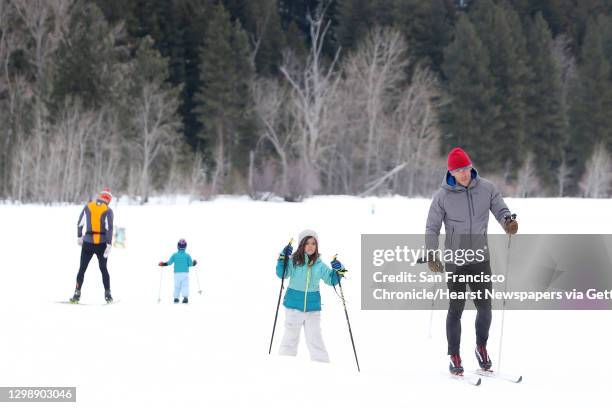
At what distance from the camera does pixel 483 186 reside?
20.4 feet

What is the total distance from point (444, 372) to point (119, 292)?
8.07 metres

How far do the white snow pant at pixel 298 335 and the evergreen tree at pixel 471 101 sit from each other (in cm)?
3744

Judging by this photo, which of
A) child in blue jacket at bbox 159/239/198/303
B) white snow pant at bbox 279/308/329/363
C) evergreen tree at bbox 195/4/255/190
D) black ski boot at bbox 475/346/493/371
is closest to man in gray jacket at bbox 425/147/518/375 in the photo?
black ski boot at bbox 475/346/493/371

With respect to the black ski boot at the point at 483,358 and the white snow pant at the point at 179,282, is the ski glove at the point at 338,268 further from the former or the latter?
the white snow pant at the point at 179,282

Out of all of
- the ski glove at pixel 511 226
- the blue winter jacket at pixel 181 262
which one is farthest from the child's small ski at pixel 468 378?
the blue winter jacket at pixel 181 262

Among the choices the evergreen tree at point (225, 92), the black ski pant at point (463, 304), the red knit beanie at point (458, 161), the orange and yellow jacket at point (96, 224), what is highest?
the evergreen tree at point (225, 92)

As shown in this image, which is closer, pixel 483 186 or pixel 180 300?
pixel 483 186

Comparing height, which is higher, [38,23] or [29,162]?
[38,23]

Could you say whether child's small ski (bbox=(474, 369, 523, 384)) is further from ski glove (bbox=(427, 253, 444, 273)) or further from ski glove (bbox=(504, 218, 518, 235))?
ski glove (bbox=(504, 218, 518, 235))

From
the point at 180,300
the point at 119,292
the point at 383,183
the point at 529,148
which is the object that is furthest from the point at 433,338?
the point at 529,148

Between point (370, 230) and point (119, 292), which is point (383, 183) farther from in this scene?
point (119, 292)

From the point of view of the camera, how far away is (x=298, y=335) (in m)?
6.98

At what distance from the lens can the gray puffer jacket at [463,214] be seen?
6156mm

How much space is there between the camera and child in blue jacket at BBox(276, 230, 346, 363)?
272 inches
